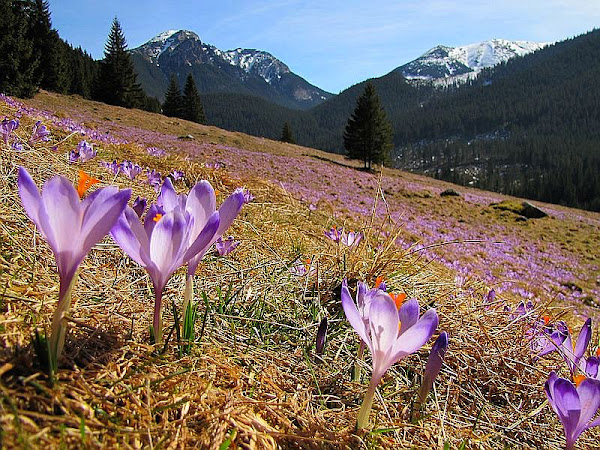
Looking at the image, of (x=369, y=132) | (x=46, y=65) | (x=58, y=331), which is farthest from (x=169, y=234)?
(x=46, y=65)

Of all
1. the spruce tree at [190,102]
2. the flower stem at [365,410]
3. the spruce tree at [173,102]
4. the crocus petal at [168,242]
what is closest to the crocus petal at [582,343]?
the flower stem at [365,410]

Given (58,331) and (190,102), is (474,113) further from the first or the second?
A: (58,331)

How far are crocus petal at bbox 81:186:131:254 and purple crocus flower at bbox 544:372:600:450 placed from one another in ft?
3.36

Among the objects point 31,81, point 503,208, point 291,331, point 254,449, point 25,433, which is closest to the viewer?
point 25,433

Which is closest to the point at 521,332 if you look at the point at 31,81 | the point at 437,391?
the point at 437,391

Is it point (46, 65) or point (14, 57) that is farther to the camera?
point (46, 65)

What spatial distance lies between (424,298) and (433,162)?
150 meters

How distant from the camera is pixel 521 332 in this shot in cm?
155

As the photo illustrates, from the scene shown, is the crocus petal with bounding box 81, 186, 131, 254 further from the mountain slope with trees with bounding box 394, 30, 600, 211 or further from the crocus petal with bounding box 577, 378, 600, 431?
the mountain slope with trees with bounding box 394, 30, 600, 211

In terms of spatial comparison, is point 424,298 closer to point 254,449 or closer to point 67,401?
point 254,449

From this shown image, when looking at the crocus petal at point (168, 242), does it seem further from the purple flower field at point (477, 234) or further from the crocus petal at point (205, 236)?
the purple flower field at point (477, 234)

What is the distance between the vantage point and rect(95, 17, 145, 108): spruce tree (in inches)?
1704

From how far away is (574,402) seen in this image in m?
0.89

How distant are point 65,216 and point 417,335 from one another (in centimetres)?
74
